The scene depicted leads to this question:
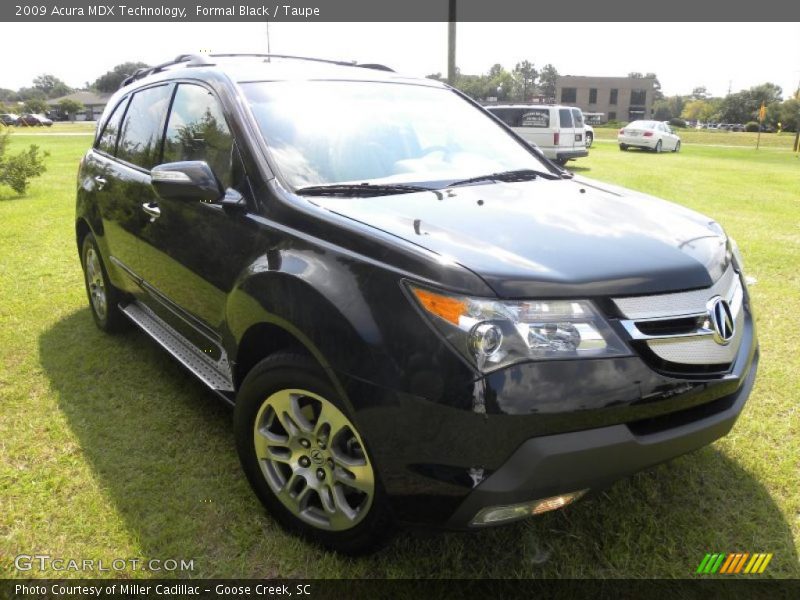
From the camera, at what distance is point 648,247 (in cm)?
219

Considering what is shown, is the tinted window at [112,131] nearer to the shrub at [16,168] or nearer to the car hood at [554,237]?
the car hood at [554,237]

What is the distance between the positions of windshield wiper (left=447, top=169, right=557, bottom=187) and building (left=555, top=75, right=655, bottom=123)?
101 meters

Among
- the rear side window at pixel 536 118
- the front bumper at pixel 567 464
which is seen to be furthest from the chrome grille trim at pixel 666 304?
the rear side window at pixel 536 118

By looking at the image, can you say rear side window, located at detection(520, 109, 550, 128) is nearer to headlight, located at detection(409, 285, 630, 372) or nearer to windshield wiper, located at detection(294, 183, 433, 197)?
windshield wiper, located at detection(294, 183, 433, 197)

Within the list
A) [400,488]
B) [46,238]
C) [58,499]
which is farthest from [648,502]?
[46,238]

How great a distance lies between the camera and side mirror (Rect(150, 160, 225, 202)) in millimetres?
2666

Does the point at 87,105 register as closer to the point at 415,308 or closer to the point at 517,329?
the point at 415,308

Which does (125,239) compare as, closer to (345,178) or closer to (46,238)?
(345,178)

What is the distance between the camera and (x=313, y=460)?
237cm

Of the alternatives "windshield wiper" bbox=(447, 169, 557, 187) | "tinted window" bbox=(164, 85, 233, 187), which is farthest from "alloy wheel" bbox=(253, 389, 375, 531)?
"windshield wiper" bbox=(447, 169, 557, 187)

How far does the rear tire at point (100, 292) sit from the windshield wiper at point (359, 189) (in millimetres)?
2293

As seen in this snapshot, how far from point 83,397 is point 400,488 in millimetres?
2561

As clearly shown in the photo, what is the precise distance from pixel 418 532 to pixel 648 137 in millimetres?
31591

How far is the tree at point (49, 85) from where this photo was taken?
434ft
